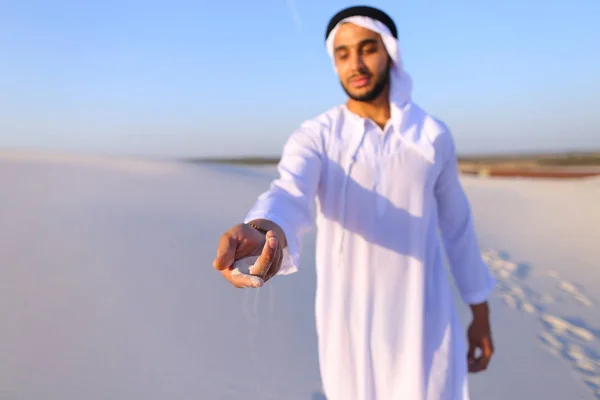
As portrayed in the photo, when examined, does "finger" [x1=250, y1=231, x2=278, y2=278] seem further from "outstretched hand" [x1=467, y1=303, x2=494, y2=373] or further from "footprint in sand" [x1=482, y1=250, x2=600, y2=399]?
"footprint in sand" [x1=482, y1=250, x2=600, y2=399]

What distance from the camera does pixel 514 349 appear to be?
3947 millimetres

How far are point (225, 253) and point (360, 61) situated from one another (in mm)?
872

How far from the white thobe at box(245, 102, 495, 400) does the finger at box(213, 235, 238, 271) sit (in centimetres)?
54

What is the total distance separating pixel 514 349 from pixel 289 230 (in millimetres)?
3530

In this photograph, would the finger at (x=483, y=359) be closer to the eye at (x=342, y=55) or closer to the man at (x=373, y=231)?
the man at (x=373, y=231)

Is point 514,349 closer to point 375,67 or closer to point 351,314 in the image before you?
point 351,314

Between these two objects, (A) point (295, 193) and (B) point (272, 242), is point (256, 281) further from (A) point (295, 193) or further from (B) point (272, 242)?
(A) point (295, 193)

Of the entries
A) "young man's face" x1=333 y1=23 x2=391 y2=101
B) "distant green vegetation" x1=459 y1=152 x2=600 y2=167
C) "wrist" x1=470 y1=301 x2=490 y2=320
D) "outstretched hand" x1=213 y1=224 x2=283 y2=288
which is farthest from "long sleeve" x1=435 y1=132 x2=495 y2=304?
"distant green vegetation" x1=459 y1=152 x2=600 y2=167

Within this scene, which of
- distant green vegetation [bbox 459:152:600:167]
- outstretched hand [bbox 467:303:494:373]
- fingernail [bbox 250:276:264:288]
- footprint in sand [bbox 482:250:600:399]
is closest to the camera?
fingernail [bbox 250:276:264:288]

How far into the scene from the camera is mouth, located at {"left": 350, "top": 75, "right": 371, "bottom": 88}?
→ 1487mm

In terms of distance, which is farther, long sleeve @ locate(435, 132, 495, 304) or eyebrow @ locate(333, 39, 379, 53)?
long sleeve @ locate(435, 132, 495, 304)

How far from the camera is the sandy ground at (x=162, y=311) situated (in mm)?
2639

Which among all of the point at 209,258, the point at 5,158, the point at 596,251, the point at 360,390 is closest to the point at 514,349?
the point at 209,258

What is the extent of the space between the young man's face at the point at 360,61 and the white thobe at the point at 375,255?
10cm
